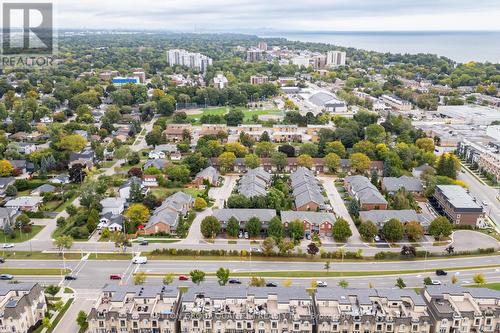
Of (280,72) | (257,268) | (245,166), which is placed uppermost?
(280,72)

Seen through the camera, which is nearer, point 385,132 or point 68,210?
point 68,210

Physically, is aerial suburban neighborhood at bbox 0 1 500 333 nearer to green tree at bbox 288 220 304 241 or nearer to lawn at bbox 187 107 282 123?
green tree at bbox 288 220 304 241

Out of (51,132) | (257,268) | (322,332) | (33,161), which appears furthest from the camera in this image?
(51,132)

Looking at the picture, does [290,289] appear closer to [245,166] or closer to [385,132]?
[245,166]

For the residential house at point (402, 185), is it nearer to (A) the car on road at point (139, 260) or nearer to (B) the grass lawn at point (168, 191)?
(B) the grass lawn at point (168, 191)

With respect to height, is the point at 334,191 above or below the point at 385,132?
below

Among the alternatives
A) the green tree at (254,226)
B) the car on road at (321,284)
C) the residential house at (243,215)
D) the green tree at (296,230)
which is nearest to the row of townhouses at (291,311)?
the car on road at (321,284)

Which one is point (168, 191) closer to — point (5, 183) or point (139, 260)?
point (139, 260)

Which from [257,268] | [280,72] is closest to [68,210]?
[257,268]
